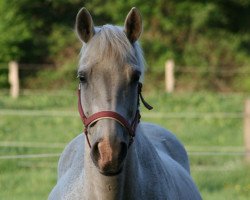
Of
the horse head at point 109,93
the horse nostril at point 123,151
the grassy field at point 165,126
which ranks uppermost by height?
the horse head at point 109,93

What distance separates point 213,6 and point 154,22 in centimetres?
223

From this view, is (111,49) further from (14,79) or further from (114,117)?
(14,79)

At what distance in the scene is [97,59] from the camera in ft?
11.4

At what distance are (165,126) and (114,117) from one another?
10.9m

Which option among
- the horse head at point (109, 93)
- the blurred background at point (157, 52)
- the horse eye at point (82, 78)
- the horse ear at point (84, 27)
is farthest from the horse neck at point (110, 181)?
the blurred background at point (157, 52)

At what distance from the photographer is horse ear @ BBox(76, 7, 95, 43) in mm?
3639

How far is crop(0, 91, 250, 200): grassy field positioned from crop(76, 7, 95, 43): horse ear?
12.8ft

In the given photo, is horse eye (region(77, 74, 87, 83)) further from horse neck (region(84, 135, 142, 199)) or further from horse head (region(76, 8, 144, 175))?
horse neck (region(84, 135, 142, 199))

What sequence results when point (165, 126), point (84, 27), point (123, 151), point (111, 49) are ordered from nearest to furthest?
point (123, 151) < point (111, 49) < point (84, 27) < point (165, 126)

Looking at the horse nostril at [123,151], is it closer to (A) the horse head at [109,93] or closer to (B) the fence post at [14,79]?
(A) the horse head at [109,93]

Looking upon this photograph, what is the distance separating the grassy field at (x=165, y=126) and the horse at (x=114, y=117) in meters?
3.67

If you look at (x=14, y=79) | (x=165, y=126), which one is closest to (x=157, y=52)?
(x=14, y=79)

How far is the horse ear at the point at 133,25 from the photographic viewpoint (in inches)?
144

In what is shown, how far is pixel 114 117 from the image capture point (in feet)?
11.0
